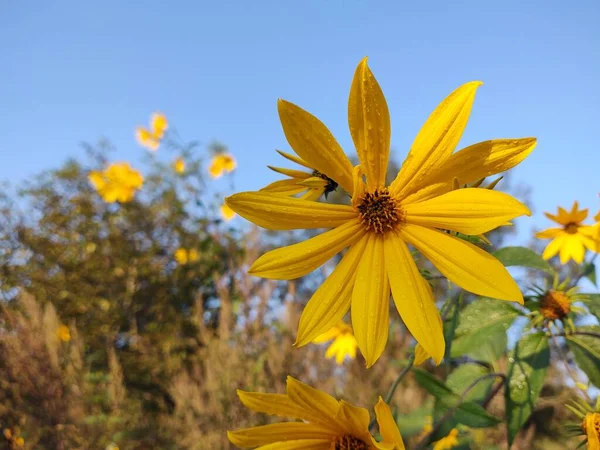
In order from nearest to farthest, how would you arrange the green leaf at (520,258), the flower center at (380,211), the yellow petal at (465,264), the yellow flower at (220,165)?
the yellow petal at (465,264), the flower center at (380,211), the green leaf at (520,258), the yellow flower at (220,165)

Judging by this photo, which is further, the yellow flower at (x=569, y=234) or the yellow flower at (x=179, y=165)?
the yellow flower at (x=179, y=165)

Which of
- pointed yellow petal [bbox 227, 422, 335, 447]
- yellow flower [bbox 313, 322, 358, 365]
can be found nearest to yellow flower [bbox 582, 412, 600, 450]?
pointed yellow petal [bbox 227, 422, 335, 447]

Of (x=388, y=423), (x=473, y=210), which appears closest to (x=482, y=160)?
(x=473, y=210)

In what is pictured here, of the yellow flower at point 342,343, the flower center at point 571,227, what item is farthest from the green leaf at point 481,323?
the yellow flower at point 342,343

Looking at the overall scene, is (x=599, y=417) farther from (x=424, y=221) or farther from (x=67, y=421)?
(x=67, y=421)

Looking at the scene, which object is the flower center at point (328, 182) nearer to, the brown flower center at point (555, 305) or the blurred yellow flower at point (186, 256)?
the brown flower center at point (555, 305)

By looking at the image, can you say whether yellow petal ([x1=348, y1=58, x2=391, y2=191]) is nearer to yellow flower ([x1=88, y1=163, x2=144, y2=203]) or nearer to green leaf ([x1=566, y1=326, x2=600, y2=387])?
green leaf ([x1=566, y1=326, x2=600, y2=387])
